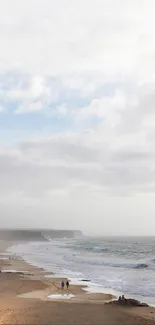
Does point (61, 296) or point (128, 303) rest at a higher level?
point (61, 296)

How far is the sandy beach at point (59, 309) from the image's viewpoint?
20.9m

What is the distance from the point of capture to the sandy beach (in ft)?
68.7

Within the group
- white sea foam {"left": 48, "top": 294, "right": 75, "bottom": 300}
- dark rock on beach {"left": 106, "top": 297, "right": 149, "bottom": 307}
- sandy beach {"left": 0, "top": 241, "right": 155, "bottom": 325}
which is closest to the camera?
sandy beach {"left": 0, "top": 241, "right": 155, "bottom": 325}

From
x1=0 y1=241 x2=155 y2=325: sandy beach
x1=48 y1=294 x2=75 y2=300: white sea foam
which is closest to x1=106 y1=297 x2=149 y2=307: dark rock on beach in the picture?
x1=0 y1=241 x2=155 y2=325: sandy beach

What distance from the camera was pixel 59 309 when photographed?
23.6 metres

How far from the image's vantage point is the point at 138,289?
34.1m

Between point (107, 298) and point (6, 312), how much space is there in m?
9.11

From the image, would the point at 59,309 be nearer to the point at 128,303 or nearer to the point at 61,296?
the point at 128,303

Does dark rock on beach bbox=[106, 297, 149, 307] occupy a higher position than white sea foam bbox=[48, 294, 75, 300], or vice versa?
white sea foam bbox=[48, 294, 75, 300]

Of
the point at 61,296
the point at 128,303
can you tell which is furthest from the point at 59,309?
the point at 61,296

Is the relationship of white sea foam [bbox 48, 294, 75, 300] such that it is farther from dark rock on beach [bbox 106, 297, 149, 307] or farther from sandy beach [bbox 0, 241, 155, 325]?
dark rock on beach [bbox 106, 297, 149, 307]

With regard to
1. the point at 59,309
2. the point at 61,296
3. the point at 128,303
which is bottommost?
the point at 59,309

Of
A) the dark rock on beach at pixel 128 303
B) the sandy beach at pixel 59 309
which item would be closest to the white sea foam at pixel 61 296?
the sandy beach at pixel 59 309

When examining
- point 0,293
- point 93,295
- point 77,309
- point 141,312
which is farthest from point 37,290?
point 141,312
